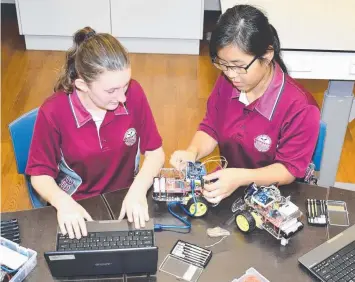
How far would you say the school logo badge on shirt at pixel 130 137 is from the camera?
1.83 meters

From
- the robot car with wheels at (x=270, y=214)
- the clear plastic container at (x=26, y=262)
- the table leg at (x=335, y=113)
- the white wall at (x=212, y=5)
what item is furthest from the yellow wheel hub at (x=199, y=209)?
the white wall at (x=212, y=5)

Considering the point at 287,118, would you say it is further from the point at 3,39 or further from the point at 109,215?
the point at 3,39

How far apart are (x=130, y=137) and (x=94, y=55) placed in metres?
0.38

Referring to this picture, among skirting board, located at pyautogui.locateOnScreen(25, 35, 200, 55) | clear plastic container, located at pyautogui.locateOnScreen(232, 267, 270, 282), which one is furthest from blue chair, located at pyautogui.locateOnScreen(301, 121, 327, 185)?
skirting board, located at pyautogui.locateOnScreen(25, 35, 200, 55)

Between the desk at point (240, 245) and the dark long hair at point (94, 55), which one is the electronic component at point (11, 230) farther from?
the dark long hair at point (94, 55)

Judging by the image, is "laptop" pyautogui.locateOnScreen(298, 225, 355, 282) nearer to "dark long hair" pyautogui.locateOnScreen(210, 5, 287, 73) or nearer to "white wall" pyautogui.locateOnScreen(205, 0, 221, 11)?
"dark long hair" pyautogui.locateOnScreen(210, 5, 287, 73)

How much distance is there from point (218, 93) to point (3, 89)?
2150 millimetres

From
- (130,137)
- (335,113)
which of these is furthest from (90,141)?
(335,113)

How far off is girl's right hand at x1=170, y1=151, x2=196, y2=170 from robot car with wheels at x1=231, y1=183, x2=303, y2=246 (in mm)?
261

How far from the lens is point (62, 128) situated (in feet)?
5.65

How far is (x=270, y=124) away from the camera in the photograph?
176 cm

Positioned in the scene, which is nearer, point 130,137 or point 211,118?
point 130,137

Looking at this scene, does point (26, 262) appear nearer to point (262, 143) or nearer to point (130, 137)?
point (130, 137)

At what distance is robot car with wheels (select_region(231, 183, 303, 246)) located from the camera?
1.47m
